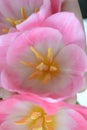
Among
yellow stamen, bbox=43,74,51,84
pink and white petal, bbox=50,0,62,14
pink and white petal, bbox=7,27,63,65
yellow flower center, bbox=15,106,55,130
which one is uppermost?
pink and white petal, bbox=50,0,62,14

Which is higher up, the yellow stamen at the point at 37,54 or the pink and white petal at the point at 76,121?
the yellow stamen at the point at 37,54

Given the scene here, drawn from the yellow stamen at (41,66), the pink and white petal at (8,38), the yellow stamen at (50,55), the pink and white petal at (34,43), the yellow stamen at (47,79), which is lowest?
the yellow stamen at (47,79)
